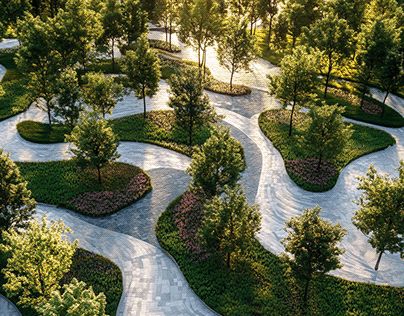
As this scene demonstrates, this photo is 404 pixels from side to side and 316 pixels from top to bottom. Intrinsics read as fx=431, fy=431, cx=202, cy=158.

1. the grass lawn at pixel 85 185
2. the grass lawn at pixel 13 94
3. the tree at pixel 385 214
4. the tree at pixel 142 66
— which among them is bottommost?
the grass lawn at pixel 85 185

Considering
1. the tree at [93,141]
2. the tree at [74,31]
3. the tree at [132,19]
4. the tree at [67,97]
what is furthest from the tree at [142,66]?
the tree at [132,19]

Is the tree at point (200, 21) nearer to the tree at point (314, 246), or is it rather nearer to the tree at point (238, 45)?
the tree at point (238, 45)

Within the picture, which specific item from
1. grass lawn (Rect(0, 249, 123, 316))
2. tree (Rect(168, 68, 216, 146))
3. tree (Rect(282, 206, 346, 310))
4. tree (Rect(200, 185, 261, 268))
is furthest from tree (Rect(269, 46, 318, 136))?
grass lawn (Rect(0, 249, 123, 316))

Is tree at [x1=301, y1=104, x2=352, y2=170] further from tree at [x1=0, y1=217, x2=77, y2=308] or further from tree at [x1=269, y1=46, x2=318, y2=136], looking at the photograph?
tree at [x1=0, y1=217, x2=77, y2=308]

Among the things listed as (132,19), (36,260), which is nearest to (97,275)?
(36,260)

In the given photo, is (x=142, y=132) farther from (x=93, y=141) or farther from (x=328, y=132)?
(x=328, y=132)

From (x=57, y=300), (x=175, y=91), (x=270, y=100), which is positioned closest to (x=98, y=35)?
(x=175, y=91)

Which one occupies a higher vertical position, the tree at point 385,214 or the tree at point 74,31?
the tree at point 74,31
